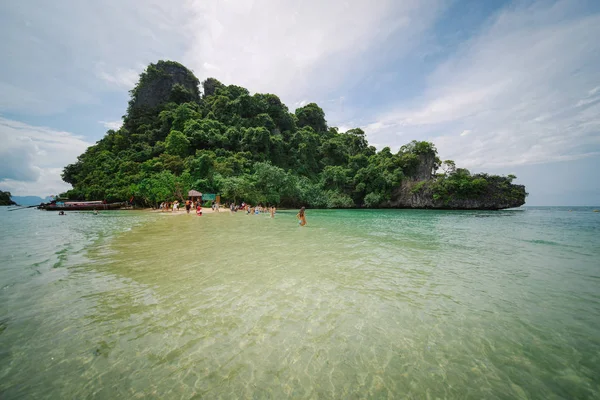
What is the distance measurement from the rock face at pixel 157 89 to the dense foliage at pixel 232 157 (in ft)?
0.80

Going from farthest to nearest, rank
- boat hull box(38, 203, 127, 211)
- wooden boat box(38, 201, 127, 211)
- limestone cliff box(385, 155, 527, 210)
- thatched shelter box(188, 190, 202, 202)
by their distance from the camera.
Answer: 1. limestone cliff box(385, 155, 527, 210)
2. boat hull box(38, 203, 127, 211)
3. wooden boat box(38, 201, 127, 211)
4. thatched shelter box(188, 190, 202, 202)

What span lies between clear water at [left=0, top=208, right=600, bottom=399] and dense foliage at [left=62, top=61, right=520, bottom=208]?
30359 mm

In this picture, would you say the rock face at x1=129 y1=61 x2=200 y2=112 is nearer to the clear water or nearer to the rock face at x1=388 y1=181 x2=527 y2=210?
the rock face at x1=388 y1=181 x2=527 y2=210

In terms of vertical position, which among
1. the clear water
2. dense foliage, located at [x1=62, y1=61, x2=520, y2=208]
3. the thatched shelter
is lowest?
the clear water

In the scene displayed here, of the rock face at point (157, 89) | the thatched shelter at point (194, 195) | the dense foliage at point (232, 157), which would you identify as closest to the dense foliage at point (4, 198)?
Result: the dense foliage at point (232, 157)

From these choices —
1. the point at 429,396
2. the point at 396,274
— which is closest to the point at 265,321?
the point at 429,396

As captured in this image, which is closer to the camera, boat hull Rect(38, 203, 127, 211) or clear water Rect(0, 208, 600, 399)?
clear water Rect(0, 208, 600, 399)

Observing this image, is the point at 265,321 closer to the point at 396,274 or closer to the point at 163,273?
the point at 163,273

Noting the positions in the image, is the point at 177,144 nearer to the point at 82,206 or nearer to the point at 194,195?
the point at 194,195

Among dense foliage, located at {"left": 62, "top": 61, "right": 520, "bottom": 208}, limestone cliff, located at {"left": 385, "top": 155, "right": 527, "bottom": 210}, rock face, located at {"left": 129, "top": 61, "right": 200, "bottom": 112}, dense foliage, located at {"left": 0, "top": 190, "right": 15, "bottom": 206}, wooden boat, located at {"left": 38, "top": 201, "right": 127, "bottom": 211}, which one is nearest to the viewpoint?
wooden boat, located at {"left": 38, "top": 201, "right": 127, "bottom": 211}

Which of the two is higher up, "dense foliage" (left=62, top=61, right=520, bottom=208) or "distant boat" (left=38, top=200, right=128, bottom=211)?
"dense foliage" (left=62, top=61, right=520, bottom=208)

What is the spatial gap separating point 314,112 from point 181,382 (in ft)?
237

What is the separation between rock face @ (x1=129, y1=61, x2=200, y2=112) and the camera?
6197 centimetres

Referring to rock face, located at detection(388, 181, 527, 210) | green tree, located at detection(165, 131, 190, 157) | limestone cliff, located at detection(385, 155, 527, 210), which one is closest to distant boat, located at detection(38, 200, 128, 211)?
green tree, located at detection(165, 131, 190, 157)
